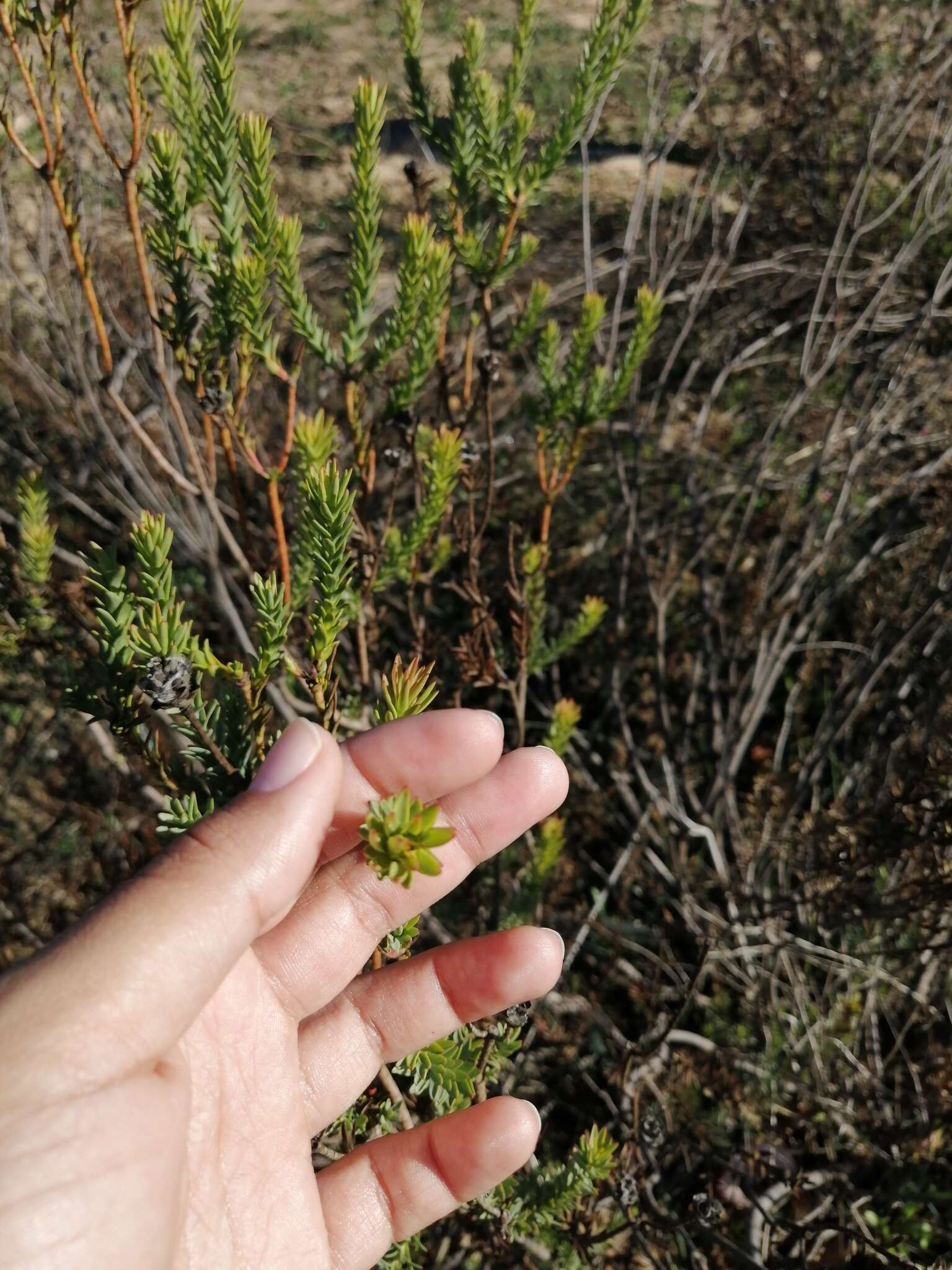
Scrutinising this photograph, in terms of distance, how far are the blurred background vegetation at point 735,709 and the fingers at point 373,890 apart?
392mm

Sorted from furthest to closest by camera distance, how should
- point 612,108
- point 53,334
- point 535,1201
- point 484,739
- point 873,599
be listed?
point 612,108 < point 53,334 < point 873,599 < point 535,1201 < point 484,739

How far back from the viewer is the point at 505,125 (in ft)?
5.63

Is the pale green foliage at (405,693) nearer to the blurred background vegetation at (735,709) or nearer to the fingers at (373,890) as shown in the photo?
the fingers at (373,890)

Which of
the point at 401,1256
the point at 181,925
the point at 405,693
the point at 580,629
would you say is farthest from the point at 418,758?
the point at 401,1256

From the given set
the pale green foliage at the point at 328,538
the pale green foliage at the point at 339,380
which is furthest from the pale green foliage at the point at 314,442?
the pale green foliage at the point at 328,538

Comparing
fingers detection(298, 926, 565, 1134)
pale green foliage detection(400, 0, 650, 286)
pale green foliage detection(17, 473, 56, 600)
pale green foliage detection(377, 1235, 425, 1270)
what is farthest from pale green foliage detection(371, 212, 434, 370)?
pale green foliage detection(377, 1235, 425, 1270)

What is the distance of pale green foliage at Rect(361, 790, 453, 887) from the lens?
109 cm

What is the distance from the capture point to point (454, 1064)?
1680 millimetres

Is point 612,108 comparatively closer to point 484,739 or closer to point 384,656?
point 384,656

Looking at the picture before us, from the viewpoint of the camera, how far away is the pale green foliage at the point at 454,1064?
1669mm

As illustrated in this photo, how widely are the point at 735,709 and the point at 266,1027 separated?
1.88 m

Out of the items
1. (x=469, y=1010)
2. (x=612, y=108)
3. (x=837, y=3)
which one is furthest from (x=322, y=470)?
(x=612, y=108)

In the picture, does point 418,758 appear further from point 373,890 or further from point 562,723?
point 562,723

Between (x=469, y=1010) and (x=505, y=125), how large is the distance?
1.77 meters
